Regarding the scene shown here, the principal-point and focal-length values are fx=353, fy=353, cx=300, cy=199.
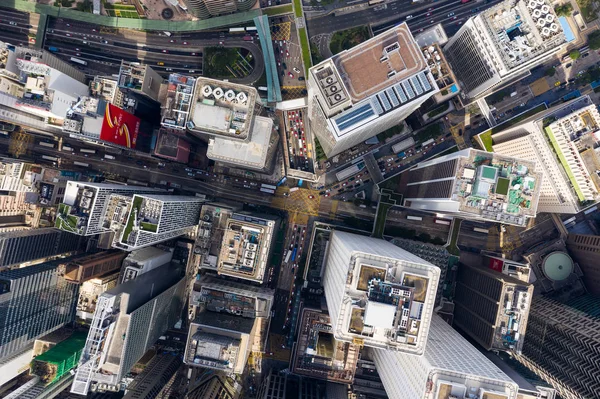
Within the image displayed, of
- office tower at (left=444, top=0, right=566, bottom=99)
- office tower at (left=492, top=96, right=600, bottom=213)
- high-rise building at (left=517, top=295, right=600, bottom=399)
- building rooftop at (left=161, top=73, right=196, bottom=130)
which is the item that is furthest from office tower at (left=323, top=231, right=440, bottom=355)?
office tower at (left=444, top=0, right=566, bottom=99)

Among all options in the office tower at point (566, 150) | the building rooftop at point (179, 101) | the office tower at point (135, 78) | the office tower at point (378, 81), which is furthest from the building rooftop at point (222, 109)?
the office tower at point (566, 150)

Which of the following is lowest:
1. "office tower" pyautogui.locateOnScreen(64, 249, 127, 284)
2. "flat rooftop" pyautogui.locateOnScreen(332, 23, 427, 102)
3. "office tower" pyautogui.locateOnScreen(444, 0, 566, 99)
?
"office tower" pyautogui.locateOnScreen(64, 249, 127, 284)

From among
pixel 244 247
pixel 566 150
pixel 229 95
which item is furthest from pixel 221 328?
pixel 566 150

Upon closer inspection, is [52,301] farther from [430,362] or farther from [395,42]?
[395,42]

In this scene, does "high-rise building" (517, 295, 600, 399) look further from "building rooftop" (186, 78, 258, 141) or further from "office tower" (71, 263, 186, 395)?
"office tower" (71, 263, 186, 395)

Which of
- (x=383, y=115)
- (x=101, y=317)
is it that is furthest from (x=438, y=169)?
(x=101, y=317)

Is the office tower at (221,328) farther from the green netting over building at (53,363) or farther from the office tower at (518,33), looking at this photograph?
the office tower at (518,33)

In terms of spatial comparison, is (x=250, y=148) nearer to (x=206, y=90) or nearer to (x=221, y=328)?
(x=206, y=90)
